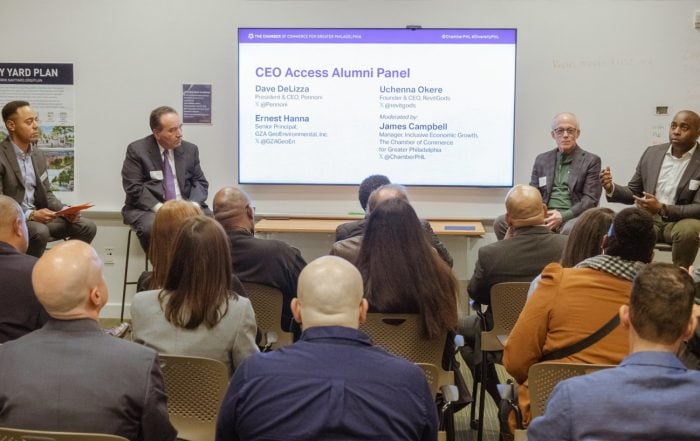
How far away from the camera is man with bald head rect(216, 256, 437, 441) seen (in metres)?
1.84

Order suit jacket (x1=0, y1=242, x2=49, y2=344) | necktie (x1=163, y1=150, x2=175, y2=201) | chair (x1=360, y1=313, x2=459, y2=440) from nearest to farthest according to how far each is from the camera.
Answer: suit jacket (x1=0, y1=242, x2=49, y2=344), chair (x1=360, y1=313, x2=459, y2=440), necktie (x1=163, y1=150, x2=175, y2=201)

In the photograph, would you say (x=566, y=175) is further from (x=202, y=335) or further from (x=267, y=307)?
(x=202, y=335)

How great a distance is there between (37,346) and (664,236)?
481 centimetres

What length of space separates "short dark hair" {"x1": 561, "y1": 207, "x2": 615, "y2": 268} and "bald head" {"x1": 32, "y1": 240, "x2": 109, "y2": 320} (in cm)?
192

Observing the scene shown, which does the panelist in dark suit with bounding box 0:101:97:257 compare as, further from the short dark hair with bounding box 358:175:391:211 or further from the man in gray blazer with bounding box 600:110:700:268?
the man in gray blazer with bounding box 600:110:700:268

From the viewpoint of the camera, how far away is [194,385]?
103 inches

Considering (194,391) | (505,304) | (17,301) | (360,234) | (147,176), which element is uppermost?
(147,176)

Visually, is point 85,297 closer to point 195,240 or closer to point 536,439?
point 195,240

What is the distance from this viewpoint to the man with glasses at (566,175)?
6148 mm

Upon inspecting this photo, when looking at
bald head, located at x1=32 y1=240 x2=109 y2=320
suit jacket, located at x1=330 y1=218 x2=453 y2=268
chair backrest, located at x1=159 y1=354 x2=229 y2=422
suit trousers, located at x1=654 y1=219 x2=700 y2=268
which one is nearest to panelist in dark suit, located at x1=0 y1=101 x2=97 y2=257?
suit jacket, located at x1=330 y1=218 x2=453 y2=268

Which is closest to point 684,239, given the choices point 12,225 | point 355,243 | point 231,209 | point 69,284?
point 355,243

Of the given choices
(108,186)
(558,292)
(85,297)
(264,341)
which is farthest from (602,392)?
(108,186)

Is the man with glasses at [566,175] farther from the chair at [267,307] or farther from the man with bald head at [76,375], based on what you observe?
the man with bald head at [76,375]

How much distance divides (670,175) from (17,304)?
191 inches
